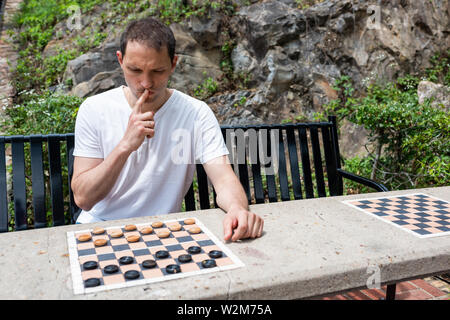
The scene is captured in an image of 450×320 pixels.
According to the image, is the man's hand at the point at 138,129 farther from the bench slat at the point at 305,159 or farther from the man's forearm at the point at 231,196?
the bench slat at the point at 305,159

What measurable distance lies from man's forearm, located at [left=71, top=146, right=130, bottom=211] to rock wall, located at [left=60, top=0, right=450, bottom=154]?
4330 millimetres

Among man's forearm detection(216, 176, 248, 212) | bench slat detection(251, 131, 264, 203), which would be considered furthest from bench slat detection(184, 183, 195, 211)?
man's forearm detection(216, 176, 248, 212)

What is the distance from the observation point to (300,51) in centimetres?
667

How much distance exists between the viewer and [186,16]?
6742mm

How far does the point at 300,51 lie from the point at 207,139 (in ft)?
→ 15.7

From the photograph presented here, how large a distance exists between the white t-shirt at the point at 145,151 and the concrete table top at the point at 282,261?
442 mm

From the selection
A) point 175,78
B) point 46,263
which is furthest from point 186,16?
point 46,263

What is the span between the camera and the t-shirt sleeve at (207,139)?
7.65 ft

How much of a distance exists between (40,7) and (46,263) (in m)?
8.57

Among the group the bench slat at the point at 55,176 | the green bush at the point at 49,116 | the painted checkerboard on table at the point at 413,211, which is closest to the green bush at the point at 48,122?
the green bush at the point at 49,116

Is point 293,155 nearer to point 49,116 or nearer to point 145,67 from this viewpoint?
point 145,67

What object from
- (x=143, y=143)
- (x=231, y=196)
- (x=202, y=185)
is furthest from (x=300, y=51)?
(x=231, y=196)

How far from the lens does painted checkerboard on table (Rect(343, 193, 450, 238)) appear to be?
1.78 meters

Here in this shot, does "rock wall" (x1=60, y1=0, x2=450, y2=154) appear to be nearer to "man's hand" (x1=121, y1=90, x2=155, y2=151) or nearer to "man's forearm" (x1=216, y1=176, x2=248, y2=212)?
"man's forearm" (x1=216, y1=176, x2=248, y2=212)
